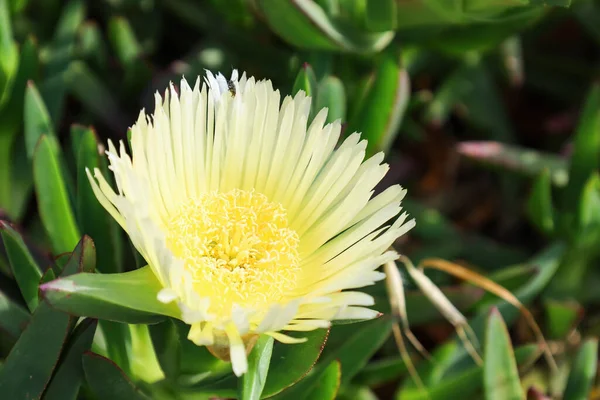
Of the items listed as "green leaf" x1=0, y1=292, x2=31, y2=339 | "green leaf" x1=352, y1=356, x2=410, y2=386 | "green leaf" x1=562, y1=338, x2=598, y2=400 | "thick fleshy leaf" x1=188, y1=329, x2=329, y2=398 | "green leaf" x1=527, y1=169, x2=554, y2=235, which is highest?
"green leaf" x1=527, y1=169, x2=554, y2=235

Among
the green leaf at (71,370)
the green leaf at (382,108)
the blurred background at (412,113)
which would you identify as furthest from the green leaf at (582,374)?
the green leaf at (71,370)

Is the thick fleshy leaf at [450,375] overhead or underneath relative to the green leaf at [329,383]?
underneath

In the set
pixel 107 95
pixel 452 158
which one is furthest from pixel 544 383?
pixel 107 95

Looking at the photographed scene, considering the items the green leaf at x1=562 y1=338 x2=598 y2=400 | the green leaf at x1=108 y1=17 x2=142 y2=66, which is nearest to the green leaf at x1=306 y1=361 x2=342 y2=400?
the green leaf at x1=562 y1=338 x2=598 y2=400

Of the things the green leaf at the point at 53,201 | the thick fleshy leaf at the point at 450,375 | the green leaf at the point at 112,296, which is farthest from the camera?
the thick fleshy leaf at the point at 450,375

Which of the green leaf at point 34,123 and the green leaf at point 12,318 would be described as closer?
the green leaf at point 12,318

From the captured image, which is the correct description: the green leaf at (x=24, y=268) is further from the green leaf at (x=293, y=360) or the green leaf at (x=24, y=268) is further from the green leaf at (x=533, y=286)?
the green leaf at (x=533, y=286)

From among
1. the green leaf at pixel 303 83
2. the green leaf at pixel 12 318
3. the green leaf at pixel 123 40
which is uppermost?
the green leaf at pixel 123 40

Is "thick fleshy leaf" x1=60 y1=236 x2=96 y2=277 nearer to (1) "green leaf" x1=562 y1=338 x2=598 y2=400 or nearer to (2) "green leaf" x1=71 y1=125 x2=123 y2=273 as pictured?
(2) "green leaf" x1=71 y1=125 x2=123 y2=273
